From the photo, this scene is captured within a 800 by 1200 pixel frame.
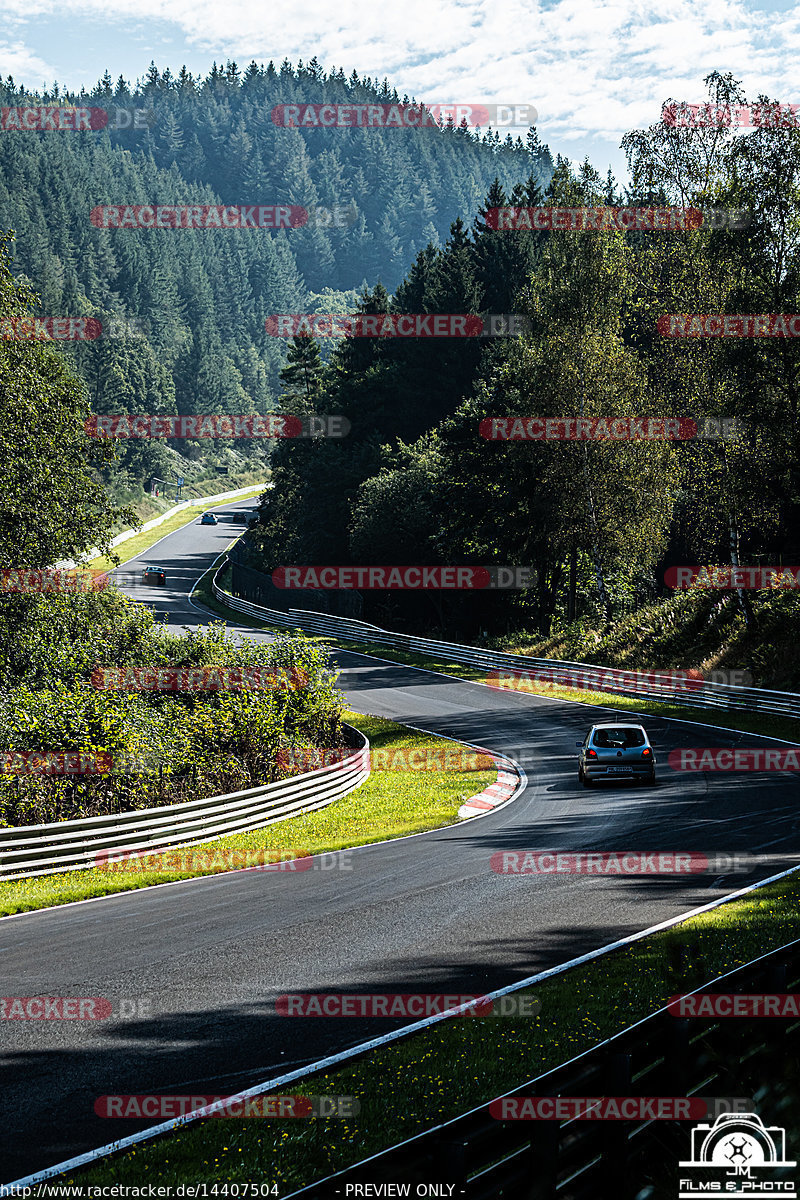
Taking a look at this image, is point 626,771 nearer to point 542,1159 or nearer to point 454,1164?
point 542,1159

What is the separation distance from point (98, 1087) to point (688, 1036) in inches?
158

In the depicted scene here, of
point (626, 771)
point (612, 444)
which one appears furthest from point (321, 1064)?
point (612, 444)

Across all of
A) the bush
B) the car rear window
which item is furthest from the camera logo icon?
the car rear window

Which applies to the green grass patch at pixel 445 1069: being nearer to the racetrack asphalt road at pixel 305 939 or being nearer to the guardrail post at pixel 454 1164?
the racetrack asphalt road at pixel 305 939

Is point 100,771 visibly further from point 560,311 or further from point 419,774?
point 560,311

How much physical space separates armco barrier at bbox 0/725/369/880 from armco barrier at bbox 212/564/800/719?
13862 mm

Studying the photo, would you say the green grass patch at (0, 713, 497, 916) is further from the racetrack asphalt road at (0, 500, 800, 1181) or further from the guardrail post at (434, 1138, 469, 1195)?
the guardrail post at (434, 1138, 469, 1195)

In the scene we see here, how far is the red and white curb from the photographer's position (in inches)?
805

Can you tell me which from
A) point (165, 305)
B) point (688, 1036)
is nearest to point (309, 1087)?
point (688, 1036)

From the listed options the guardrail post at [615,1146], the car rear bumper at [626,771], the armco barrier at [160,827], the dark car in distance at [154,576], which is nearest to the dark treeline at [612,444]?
the dark car in distance at [154,576]

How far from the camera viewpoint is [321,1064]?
7148 mm

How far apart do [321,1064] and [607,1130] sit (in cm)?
286

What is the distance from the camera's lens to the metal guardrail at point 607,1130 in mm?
4055

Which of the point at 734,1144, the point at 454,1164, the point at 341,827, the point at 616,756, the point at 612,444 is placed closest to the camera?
the point at 454,1164
